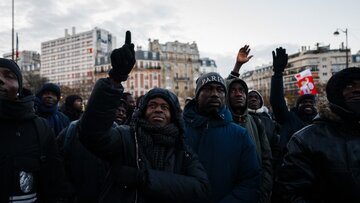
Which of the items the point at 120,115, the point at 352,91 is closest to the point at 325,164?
the point at 352,91

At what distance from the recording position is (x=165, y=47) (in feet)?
335

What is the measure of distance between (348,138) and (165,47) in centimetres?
10113

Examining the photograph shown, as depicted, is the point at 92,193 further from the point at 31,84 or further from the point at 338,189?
the point at 31,84

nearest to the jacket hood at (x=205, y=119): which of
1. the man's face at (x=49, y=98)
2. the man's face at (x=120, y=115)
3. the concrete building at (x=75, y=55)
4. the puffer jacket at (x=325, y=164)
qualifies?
the puffer jacket at (x=325, y=164)

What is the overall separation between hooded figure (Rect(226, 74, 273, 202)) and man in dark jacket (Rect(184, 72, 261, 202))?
0.79m

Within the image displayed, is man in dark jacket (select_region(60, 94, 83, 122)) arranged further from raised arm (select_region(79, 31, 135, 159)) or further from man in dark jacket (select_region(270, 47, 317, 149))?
raised arm (select_region(79, 31, 135, 159))

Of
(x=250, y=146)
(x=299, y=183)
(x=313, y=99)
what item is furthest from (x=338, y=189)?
(x=313, y=99)

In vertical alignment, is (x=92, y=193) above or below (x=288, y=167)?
below

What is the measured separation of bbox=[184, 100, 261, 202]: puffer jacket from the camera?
3.26 metres

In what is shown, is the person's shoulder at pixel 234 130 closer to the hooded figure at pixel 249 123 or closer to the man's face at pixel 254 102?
the hooded figure at pixel 249 123

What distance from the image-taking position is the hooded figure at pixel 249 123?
166 inches

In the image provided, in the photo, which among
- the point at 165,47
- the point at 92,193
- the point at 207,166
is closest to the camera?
the point at 207,166

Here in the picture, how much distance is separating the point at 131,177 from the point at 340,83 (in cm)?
173

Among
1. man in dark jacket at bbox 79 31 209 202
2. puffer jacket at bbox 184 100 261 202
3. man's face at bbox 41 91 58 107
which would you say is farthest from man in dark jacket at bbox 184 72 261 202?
man's face at bbox 41 91 58 107
